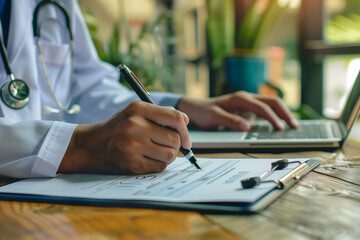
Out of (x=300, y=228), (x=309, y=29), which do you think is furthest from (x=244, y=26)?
(x=300, y=228)

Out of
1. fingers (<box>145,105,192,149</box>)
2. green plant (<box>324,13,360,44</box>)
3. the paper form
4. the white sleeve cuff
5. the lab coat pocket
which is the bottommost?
the paper form

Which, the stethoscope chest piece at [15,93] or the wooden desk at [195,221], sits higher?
the stethoscope chest piece at [15,93]

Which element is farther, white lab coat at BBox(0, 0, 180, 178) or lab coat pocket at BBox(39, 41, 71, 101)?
lab coat pocket at BBox(39, 41, 71, 101)

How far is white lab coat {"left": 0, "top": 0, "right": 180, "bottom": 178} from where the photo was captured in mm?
533

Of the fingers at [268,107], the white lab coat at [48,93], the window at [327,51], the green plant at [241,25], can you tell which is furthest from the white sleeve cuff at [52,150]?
the window at [327,51]

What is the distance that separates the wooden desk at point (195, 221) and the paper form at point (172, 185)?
0.07 ft

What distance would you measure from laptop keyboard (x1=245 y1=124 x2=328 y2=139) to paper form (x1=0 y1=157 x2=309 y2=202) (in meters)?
0.21

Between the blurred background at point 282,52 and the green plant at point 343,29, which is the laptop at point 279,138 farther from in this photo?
the green plant at point 343,29

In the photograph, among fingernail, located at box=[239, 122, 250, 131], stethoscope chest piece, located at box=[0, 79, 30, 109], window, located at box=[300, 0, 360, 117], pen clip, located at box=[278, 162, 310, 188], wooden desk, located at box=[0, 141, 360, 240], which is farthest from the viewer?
window, located at box=[300, 0, 360, 117]

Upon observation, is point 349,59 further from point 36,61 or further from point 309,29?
point 36,61

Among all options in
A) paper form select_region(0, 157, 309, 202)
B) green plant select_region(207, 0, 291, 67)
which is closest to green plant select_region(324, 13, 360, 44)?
green plant select_region(207, 0, 291, 67)

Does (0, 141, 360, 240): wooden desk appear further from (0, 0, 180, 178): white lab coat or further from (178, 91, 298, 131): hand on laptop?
(178, 91, 298, 131): hand on laptop

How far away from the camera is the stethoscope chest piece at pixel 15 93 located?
687 mm

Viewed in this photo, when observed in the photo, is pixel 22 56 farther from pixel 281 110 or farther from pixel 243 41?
pixel 243 41
